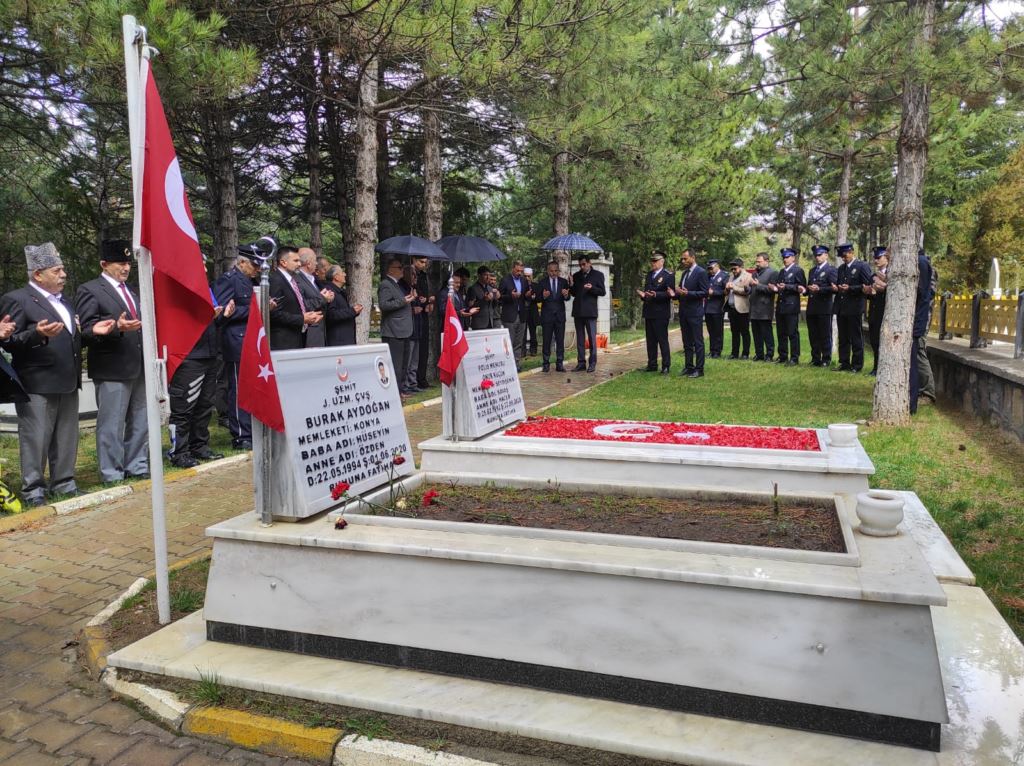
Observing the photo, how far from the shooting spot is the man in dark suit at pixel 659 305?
1282cm

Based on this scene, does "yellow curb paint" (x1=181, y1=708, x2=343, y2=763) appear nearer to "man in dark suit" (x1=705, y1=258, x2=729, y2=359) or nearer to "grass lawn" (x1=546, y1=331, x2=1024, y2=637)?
"grass lawn" (x1=546, y1=331, x2=1024, y2=637)

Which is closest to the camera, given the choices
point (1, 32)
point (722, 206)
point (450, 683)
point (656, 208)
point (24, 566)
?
point (450, 683)

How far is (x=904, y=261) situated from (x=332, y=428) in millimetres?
6911

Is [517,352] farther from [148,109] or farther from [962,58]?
[148,109]

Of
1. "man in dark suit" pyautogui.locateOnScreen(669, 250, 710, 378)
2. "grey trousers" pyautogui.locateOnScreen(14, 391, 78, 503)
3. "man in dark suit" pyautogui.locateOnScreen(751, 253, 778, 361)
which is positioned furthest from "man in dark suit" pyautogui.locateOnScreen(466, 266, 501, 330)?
"grey trousers" pyautogui.locateOnScreen(14, 391, 78, 503)

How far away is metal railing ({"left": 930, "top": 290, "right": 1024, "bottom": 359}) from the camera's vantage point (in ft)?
32.3

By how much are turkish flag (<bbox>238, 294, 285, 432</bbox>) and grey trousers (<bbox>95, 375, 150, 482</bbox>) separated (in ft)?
11.6

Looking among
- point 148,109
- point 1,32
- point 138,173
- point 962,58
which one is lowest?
point 138,173

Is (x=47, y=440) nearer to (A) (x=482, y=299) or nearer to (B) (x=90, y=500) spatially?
(B) (x=90, y=500)

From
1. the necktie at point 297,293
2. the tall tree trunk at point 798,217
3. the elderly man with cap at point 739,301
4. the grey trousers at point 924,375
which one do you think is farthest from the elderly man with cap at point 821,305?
the tall tree trunk at point 798,217

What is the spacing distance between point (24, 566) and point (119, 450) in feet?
6.54

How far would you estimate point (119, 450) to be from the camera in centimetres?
678

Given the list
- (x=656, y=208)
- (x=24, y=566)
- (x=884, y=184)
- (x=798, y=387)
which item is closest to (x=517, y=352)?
(x=798, y=387)

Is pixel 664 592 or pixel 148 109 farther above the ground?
pixel 148 109
